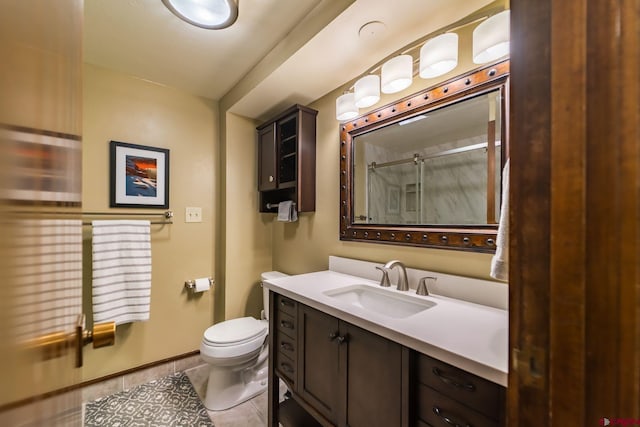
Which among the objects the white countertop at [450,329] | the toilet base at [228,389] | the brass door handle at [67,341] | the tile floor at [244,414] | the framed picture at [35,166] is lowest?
the tile floor at [244,414]

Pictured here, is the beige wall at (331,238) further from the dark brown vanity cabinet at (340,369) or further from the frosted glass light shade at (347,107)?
the dark brown vanity cabinet at (340,369)

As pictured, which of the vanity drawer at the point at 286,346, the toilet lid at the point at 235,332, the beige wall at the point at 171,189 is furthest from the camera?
the beige wall at the point at 171,189

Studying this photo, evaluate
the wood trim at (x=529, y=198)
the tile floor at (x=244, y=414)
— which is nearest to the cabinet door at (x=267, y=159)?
the tile floor at (x=244, y=414)

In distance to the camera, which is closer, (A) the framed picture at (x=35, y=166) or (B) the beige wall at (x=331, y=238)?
(A) the framed picture at (x=35, y=166)

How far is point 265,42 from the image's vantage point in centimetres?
158

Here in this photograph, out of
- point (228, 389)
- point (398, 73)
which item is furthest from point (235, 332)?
point (398, 73)

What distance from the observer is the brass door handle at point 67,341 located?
29 cm

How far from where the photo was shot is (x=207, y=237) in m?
2.28

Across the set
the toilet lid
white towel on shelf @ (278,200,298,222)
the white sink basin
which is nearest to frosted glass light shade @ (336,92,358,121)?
white towel on shelf @ (278,200,298,222)

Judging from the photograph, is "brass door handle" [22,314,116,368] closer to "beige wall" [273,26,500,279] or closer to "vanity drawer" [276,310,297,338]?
"vanity drawer" [276,310,297,338]

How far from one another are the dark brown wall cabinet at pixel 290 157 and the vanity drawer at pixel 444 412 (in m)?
1.35

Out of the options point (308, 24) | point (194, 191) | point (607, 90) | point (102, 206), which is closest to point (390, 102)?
point (308, 24)

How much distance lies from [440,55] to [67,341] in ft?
4.80

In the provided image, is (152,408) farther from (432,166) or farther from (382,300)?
(432,166)
